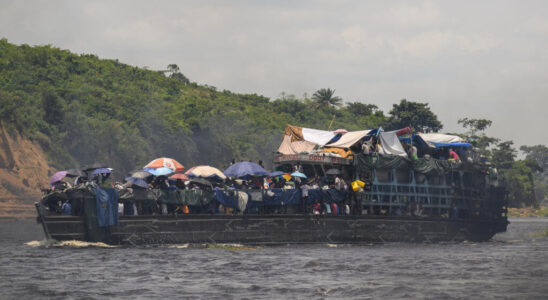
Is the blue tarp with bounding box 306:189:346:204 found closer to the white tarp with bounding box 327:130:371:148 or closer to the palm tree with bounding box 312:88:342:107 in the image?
the white tarp with bounding box 327:130:371:148

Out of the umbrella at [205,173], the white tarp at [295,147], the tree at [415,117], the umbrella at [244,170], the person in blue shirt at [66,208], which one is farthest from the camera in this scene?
the tree at [415,117]

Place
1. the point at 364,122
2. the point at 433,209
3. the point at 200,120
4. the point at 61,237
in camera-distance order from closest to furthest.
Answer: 1. the point at 61,237
2. the point at 433,209
3. the point at 200,120
4. the point at 364,122

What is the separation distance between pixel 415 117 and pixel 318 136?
64517 mm

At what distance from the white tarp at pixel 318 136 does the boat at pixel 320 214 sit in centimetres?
89

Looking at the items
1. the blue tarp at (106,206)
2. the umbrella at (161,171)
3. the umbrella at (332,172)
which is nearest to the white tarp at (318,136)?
the umbrella at (332,172)

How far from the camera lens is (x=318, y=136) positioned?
1647 inches

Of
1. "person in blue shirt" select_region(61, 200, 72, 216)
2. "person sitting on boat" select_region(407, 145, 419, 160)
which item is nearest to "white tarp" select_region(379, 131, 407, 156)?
"person sitting on boat" select_region(407, 145, 419, 160)

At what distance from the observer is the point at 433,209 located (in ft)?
141

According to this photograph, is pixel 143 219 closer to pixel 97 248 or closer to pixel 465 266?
pixel 97 248

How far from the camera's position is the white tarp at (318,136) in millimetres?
41438

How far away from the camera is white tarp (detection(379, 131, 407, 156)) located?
40.7 m

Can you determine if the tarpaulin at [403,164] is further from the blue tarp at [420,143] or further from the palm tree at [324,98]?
the palm tree at [324,98]

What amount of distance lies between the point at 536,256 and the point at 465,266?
767cm

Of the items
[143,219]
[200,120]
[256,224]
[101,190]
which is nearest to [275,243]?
[256,224]
